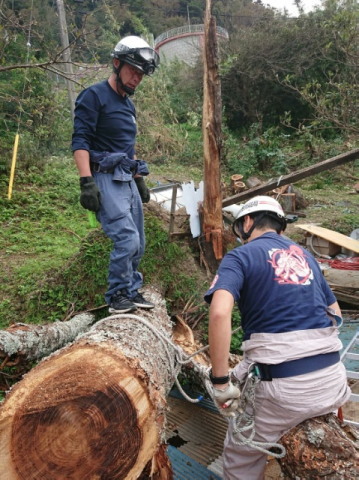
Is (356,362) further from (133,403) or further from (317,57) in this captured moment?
(317,57)

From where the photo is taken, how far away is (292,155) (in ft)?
47.5

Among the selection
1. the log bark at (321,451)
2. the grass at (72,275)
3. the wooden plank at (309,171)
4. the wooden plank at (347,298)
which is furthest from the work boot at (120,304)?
the wooden plank at (347,298)

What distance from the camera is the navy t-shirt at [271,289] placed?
2.04m

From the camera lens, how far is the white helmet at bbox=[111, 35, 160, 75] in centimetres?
292

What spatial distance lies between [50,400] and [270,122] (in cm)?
1731

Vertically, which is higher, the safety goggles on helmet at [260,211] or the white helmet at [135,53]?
the white helmet at [135,53]

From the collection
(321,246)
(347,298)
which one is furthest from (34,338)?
(321,246)

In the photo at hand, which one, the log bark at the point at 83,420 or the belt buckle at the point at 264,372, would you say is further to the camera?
the belt buckle at the point at 264,372

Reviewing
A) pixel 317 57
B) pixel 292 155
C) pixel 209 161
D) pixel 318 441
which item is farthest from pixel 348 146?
pixel 318 441

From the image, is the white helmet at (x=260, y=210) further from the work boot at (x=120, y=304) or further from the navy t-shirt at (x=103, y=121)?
the navy t-shirt at (x=103, y=121)

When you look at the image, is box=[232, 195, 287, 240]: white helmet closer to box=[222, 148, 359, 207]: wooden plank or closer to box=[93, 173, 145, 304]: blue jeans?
box=[93, 173, 145, 304]: blue jeans

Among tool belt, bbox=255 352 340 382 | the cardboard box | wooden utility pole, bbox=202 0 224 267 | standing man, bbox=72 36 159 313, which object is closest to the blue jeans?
standing man, bbox=72 36 159 313

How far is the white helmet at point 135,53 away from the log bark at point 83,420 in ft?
7.08

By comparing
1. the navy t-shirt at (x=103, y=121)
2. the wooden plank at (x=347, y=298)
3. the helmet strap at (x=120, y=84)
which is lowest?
the wooden plank at (x=347, y=298)
